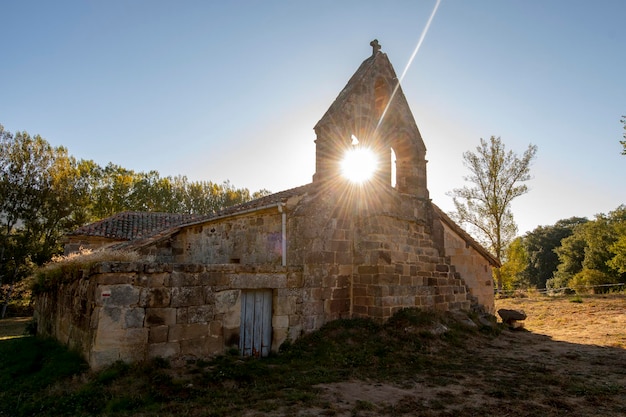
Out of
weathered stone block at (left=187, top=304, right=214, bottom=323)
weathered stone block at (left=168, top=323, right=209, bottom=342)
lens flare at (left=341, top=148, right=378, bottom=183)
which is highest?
lens flare at (left=341, top=148, right=378, bottom=183)

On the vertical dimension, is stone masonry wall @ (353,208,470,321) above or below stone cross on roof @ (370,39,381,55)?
below

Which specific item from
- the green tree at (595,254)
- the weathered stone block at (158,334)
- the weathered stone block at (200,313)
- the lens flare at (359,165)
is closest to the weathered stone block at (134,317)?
the weathered stone block at (158,334)

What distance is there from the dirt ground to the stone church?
241 cm

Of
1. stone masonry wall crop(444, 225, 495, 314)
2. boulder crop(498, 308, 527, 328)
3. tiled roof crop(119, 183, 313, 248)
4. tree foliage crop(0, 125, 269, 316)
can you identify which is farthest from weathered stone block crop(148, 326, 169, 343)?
tree foliage crop(0, 125, 269, 316)

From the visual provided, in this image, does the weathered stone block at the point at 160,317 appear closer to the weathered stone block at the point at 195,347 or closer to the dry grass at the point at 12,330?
the weathered stone block at the point at 195,347

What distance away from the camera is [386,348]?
8.16m

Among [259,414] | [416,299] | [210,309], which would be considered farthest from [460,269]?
[259,414]

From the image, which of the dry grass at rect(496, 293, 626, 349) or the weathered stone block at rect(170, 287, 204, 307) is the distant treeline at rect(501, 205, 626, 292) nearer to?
the dry grass at rect(496, 293, 626, 349)

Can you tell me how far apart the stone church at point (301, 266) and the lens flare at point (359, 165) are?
0.13 meters

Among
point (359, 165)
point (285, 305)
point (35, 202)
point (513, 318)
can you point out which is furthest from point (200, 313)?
point (35, 202)

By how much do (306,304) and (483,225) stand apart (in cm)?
2045

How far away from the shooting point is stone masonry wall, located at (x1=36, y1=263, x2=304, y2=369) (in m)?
6.11

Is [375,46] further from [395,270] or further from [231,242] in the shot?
[231,242]

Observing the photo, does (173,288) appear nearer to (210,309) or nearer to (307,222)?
(210,309)
